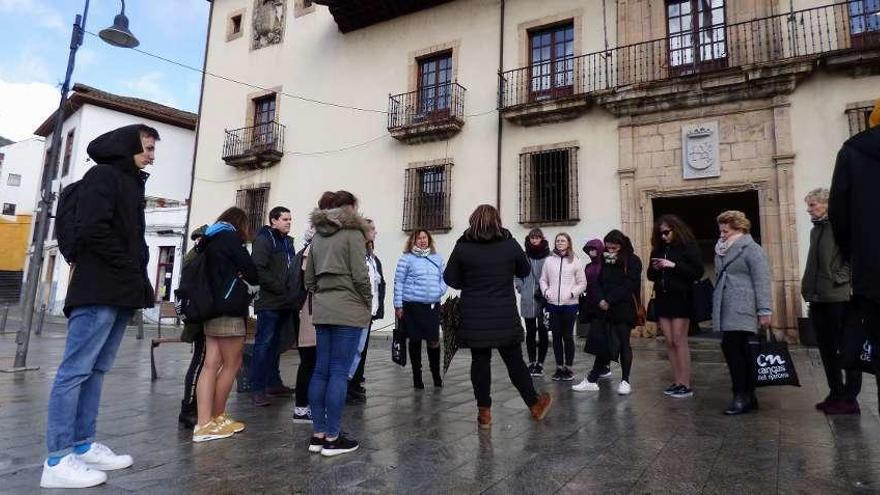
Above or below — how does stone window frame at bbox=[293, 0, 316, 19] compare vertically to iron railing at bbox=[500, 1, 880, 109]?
above

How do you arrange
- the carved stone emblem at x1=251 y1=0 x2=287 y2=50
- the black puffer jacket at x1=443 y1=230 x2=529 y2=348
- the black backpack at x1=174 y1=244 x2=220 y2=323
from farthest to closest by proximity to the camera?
the carved stone emblem at x1=251 y1=0 x2=287 y2=50 < the black puffer jacket at x1=443 y1=230 x2=529 y2=348 < the black backpack at x1=174 y1=244 x2=220 y2=323

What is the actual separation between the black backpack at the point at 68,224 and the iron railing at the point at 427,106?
11266 mm

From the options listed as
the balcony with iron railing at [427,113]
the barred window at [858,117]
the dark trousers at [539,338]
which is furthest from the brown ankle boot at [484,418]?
the balcony with iron railing at [427,113]

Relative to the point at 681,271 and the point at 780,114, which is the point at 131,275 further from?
the point at 780,114

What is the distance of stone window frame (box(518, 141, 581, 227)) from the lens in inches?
480

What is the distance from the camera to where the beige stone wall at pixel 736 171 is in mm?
10195

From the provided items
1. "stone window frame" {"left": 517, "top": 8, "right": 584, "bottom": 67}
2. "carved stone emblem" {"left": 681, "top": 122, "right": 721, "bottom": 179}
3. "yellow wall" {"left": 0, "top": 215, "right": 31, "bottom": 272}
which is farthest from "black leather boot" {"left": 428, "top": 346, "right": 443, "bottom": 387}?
"yellow wall" {"left": 0, "top": 215, "right": 31, "bottom": 272}

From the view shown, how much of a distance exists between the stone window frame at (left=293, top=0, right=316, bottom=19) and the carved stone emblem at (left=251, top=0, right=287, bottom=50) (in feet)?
1.49

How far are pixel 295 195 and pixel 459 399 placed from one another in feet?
42.1

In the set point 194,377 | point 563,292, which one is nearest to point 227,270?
point 194,377

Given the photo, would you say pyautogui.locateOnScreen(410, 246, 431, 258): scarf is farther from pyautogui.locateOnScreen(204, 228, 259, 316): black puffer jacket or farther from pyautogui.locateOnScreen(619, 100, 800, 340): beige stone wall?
pyautogui.locateOnScreen(619, 100, 800, 340): beige stone wall

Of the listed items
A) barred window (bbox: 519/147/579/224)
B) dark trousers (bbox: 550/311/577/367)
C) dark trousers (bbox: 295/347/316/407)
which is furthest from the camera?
barred window (bbox: 519/147/579/224)

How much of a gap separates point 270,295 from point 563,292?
315 cm

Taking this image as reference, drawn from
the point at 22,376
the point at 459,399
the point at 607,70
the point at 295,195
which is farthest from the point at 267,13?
the point at 459,399
